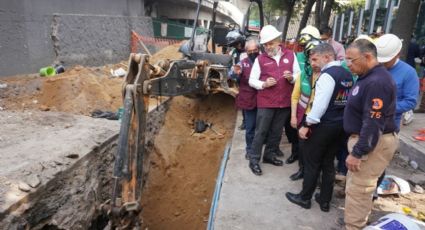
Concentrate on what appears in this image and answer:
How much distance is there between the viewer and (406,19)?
6781 millimetres

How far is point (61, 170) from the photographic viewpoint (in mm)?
3699

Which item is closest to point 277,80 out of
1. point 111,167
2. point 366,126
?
point 366,126

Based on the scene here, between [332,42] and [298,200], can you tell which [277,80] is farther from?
[332,42]

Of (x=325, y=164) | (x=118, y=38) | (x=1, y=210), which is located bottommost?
(x=1, y=210)

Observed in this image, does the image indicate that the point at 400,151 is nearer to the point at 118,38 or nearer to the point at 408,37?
the point at 408,37

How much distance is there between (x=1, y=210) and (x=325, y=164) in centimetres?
286

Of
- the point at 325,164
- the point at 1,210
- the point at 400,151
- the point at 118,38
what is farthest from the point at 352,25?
the point at 1,210

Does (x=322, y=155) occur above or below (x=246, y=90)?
below

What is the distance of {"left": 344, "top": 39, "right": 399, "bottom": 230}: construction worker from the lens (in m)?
2.55

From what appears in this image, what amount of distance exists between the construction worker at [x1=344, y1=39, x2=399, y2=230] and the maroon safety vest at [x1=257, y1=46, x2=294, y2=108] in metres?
1.42

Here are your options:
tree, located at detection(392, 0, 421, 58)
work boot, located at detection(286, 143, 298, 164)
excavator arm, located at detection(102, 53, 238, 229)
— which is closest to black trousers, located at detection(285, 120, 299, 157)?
work boot, located at detection(286, 143, 298, 164)

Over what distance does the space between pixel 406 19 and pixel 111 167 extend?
232 inches

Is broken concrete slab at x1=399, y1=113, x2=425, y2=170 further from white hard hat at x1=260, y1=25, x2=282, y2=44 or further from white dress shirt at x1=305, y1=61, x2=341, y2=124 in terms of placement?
white hard hat at x1=260, y1=25, x2=282, y2=44

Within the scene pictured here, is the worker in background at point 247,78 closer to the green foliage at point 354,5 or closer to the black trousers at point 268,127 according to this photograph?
the black trousers at point 268,127
